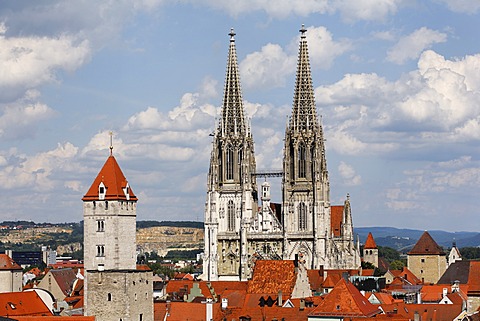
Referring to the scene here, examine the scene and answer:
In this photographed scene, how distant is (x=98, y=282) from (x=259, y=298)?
23.6 metres

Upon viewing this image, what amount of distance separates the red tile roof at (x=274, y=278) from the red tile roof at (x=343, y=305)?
1696 cm

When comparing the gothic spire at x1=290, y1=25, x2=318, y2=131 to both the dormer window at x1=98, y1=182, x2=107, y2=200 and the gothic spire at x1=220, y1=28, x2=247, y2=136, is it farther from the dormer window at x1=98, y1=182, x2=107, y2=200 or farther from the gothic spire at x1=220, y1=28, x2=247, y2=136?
the dormer window at x1=98, y1=182, x2=107, y2=200

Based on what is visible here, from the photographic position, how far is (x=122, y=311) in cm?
7119

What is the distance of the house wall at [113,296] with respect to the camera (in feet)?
234

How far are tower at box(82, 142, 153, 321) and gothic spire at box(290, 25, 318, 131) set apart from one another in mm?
63599

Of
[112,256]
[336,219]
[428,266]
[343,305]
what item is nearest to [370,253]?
[428,266]

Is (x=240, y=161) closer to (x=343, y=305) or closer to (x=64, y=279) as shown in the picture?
(x=64, y=279)

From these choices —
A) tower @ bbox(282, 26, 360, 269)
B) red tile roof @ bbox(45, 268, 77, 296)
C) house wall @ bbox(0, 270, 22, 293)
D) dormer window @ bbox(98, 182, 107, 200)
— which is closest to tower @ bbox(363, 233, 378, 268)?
A: tower @ bbox(282, 26, 360, 269)

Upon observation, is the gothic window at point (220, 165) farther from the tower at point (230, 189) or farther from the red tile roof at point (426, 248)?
the red tile roof at point (426, 248)

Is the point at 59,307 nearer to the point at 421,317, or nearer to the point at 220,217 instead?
the point at 220,217

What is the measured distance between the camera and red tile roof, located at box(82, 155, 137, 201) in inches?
2906

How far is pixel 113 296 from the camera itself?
2815 inches

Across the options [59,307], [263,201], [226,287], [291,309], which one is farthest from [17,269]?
[291,309]

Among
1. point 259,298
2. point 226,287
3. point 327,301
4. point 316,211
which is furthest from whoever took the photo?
point 316,211
